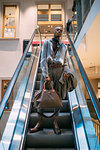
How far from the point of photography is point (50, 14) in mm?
12211

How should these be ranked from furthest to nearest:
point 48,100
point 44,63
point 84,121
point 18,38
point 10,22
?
point 10,22
point 18,38
point 84,121
point 44,63
point 48,100

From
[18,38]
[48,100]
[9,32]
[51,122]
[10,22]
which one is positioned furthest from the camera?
[10,22]

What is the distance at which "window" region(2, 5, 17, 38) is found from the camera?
11.2 metres

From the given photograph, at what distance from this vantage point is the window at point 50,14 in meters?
11.8

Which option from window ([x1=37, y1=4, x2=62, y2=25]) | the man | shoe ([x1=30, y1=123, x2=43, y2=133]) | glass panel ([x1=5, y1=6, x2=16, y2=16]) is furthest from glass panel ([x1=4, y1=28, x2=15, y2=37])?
shoe ([x1=30, y1=123, x2=43, y2=133])

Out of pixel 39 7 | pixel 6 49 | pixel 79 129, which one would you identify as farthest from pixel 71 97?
pixel 39 7

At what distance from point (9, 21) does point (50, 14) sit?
337 centimetres

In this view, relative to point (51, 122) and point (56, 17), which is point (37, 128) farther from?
point (56, 17)

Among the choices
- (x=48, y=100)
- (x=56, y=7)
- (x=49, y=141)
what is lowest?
(x=49, y=141)

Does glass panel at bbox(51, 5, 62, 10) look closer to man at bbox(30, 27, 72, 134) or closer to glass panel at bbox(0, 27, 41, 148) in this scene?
glass panel at bbox(0, 27, 41, 148)

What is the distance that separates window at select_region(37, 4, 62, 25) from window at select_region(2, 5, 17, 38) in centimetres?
197

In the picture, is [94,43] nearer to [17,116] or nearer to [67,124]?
[67,124]

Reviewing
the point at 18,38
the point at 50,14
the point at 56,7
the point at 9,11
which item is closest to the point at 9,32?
the point at 18,38

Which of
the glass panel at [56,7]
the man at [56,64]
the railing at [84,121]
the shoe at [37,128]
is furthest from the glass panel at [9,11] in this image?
the shoe at [37,128]
